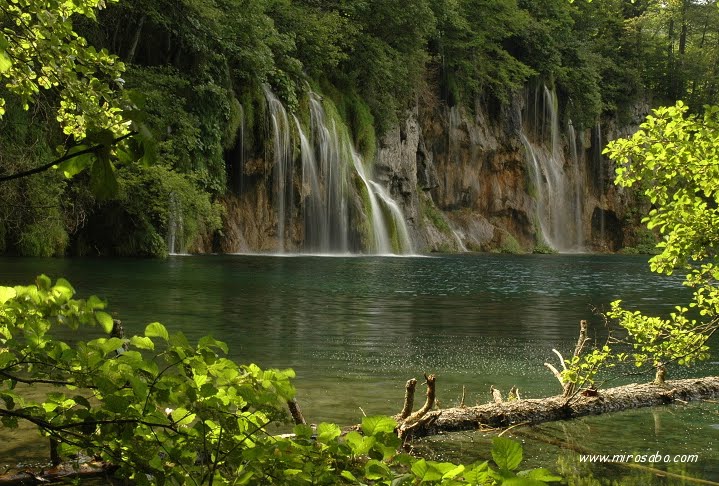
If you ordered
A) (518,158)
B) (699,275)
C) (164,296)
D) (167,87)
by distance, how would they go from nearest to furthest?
(699,275), (164,296), (167,87), (518,158)

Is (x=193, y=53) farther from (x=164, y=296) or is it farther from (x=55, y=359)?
(x=55, y=359)

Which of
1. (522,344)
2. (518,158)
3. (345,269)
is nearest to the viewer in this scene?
(522,344)

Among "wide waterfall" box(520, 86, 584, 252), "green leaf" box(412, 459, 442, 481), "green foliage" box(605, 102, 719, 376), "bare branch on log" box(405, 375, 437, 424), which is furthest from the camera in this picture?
"wide waterfall" box(520, 86, 584, 252)

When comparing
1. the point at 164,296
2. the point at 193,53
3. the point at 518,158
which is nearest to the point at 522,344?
the point at 164,296

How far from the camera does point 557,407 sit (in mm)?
6824

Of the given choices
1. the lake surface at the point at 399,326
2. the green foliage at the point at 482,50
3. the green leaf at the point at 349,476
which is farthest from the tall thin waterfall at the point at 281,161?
the green leaf at the point at 349,476

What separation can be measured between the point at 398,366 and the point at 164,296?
7501 millimetres

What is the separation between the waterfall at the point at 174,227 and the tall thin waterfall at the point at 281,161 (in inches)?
238

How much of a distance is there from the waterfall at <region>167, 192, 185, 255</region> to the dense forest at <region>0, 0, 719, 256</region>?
9cm

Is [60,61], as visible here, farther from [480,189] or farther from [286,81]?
[480,189]

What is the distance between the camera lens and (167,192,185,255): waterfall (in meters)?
27.4

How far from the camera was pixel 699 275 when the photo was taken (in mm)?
7242

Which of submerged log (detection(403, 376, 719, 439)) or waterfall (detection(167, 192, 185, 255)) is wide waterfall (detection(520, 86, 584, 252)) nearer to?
waterfall (detection(167, 192, 185, 255))

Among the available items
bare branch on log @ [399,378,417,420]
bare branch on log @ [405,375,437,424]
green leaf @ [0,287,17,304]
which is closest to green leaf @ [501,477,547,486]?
green leaf @ [0,287,17,304]
